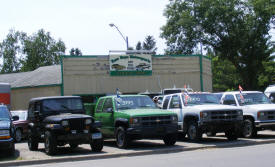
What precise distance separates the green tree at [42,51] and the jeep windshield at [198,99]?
66.1m

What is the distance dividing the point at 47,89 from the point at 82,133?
21.0 meters

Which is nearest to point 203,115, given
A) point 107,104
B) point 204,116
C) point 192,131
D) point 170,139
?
point 204,116

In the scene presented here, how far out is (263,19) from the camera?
4959cm

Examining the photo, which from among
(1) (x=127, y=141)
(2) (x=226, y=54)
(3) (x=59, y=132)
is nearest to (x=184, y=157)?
(1) (x=127, y=141)

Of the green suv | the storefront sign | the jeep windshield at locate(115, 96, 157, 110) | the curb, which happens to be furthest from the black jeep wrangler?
the storefront sign

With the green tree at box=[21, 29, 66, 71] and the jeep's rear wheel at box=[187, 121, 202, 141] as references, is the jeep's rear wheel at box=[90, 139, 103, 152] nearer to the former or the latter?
the jeep's rear wheel at box=[187, 121, 202, 141]

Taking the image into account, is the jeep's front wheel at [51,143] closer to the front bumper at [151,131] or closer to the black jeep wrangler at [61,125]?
the black jeep wrangler at [61,125]

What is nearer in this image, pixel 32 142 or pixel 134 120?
pixel 134 120

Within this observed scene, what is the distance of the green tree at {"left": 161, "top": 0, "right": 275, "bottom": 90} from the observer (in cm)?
4941

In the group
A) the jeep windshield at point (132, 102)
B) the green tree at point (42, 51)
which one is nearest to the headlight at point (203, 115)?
the jeep windshield at point (132, 102)

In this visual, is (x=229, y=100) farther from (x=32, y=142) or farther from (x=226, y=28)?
(x=226, y=28)

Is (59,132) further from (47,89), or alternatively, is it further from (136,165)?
(47,89)

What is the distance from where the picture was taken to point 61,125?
13.1 metres

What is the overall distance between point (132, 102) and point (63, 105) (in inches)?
98.6
